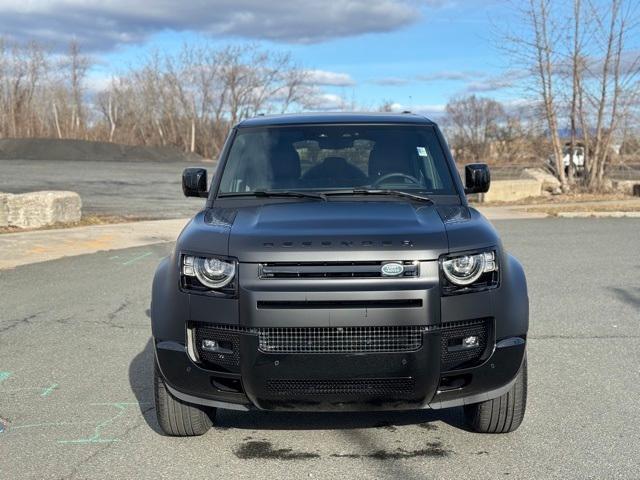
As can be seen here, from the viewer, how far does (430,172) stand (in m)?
4.98

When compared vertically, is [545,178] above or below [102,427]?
above

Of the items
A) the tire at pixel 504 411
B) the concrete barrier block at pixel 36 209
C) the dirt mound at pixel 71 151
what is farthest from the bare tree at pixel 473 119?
the tire at pixel 504 411

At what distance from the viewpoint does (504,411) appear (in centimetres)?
404

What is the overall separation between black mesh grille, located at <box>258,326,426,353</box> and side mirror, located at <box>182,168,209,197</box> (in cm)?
201

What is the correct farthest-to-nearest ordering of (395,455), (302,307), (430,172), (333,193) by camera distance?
(430,172) → (333,193) → (395,455) → (302,307)

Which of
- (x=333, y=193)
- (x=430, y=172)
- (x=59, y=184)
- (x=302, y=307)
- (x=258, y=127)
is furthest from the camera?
(x=59, y=184)

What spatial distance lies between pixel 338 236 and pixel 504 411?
141 centimetres

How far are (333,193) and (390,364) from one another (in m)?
1.43

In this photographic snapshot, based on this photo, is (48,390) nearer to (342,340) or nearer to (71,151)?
(342,340)

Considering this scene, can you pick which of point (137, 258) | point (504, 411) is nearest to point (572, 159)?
point (137, 258)

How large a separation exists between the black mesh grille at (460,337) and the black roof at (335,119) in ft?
7.06

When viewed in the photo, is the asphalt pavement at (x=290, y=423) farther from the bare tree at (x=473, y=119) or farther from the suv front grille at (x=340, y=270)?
the bare tree at (x=473, y=119)

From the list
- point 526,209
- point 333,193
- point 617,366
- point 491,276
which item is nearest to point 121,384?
point 333,193

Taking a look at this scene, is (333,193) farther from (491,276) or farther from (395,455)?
(395,455)
